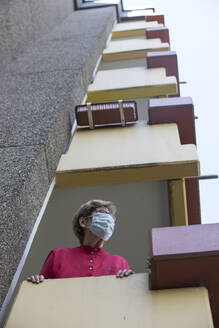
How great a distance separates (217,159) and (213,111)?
5.67 feet

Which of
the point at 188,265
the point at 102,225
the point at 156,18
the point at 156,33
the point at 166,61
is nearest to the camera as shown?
the point at 188,265

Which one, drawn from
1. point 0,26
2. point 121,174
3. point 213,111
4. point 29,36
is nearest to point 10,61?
point 0,26

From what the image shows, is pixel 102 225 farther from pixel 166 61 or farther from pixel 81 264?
pixel 166 61

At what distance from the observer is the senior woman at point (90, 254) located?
3.04m

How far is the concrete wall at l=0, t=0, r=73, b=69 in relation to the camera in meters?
4.99

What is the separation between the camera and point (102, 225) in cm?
304

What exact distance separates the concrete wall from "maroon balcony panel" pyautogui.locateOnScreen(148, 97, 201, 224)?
57.2 inches

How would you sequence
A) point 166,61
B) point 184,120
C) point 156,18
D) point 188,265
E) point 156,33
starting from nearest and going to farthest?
point 188,265, point 184,120, point 166,61, point 156,33, point 156,18

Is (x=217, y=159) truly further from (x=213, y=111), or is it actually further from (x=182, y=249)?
(x=182, y=249)

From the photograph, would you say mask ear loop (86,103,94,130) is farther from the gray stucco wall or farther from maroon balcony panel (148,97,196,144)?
→ maroon balcony panel (148,97,196,144)

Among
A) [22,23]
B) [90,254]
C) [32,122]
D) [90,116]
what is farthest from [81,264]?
[22,23]

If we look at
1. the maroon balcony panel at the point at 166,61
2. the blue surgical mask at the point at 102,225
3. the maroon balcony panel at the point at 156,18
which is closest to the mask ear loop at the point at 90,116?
the blue surgical mask at the point at 102,225

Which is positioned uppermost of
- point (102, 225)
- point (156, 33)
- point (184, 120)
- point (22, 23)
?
point (22, 23)

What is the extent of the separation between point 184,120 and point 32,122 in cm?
90
